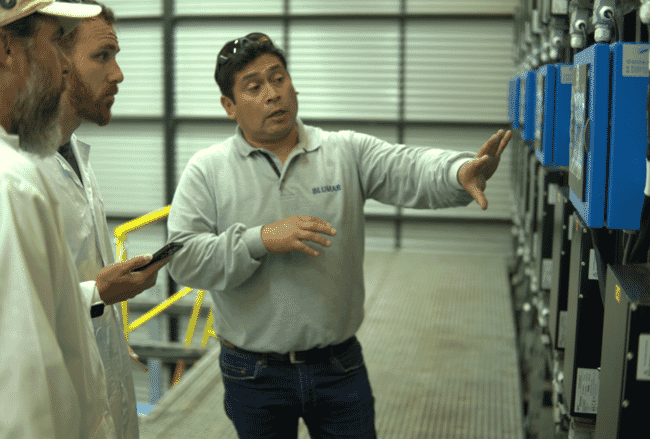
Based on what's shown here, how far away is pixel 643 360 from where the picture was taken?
122 centimetres

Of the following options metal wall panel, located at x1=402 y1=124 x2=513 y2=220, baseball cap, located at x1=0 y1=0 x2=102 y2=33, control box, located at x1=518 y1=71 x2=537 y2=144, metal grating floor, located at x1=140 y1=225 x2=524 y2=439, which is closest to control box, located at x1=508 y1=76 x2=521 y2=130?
control box, located at x1=518 y1=71 x2=537 y2=144

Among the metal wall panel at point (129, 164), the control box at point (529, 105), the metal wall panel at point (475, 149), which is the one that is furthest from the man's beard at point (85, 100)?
the metal wall panel at point (129, 164)

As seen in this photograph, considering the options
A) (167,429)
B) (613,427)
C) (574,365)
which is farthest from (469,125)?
(613,427)

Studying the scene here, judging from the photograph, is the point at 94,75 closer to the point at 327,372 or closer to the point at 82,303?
the point at 82,303

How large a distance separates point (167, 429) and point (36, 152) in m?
2.54

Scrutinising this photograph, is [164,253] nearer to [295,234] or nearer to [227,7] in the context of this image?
[295,234]

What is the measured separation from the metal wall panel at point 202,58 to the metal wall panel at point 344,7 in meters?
0.45

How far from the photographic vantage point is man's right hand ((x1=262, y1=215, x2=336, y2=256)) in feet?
6.55

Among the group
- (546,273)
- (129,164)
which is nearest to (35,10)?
(546,273)

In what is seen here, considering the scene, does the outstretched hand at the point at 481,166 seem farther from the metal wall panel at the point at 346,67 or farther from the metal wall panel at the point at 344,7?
the metal wall panel at the point at 344,7

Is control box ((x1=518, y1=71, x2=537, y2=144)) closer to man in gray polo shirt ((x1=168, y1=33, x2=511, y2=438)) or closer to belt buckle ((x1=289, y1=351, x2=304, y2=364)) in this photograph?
man in gray polo shirt ((x1=168, y1=33, x2=511, y2=438))

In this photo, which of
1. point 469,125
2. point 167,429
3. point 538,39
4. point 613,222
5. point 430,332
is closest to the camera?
point 613,222

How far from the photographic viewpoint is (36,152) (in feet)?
4.42

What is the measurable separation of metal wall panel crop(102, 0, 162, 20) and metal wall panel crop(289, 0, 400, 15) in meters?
2.15
